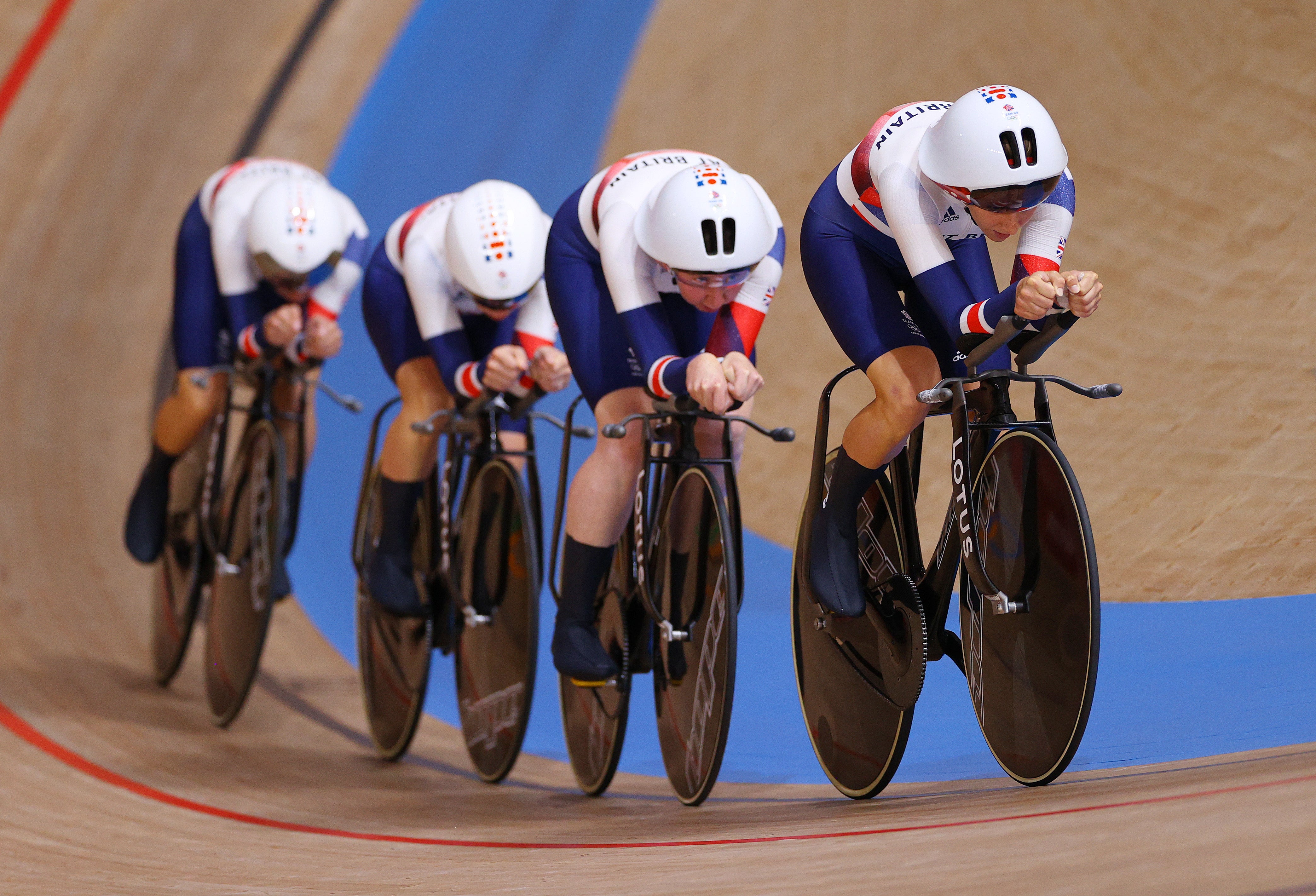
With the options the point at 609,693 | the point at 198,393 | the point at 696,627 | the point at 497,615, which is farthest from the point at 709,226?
the point at 198,393

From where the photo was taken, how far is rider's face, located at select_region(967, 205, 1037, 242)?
2203 mm

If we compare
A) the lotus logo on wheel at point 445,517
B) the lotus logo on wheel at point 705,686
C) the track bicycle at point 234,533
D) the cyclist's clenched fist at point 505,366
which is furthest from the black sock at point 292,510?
the lotus logo on wheel at point 705,686

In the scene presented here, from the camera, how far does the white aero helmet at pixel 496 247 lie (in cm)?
318

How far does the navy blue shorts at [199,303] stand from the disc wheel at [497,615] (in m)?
1.33

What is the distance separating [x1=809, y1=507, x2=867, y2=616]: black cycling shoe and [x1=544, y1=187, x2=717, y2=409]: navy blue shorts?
55 cm

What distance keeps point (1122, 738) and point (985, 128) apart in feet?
4.23

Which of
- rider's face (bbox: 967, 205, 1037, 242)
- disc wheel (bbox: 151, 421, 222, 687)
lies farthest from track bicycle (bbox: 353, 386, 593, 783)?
rider's face (bbox: 967, 205, 1037, 242)

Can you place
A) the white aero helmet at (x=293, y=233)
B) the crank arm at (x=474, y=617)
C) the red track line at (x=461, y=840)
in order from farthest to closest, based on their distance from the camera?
1. the white aero helmet at (x=293, y=233)
2. the crank arm at (x=474, y=617)
3. the red track line at (x=461, y=840)

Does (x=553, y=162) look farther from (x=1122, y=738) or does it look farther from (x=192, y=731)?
(x=1122, y=738)

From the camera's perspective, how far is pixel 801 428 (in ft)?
15.6

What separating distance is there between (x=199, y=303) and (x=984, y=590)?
303 cm

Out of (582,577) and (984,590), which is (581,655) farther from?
(984,590)

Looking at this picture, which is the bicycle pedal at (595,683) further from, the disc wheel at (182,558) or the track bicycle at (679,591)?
the disc wheel at (182,558)

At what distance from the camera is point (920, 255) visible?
2275 millimetres
